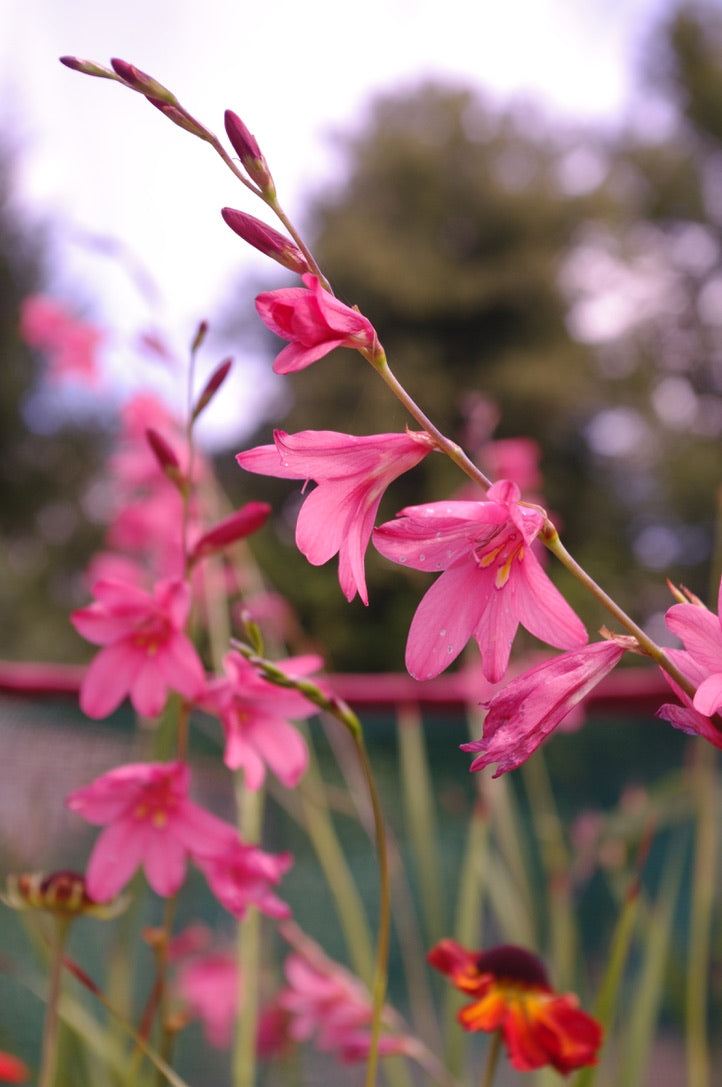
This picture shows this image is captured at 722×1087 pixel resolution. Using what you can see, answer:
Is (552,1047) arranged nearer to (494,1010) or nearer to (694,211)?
(494,1010)

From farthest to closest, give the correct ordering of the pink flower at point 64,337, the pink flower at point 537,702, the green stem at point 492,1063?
the pink flower at point 64,337, the green stem at point 492,1063, the pink flower at point 537,702

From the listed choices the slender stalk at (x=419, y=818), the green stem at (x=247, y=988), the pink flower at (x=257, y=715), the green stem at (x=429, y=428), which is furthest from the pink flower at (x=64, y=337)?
the green stem at (x=429, y=428)

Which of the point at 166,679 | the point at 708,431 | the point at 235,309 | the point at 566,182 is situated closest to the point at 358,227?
the point at 235,309

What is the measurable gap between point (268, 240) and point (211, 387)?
4.4 inches

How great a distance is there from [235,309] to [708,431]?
4448mm

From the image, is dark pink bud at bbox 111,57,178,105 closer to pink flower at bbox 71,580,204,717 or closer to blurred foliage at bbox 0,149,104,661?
pink flower at bbox 71,580,204,717

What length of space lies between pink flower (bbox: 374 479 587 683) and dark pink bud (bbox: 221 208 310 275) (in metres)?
0.08

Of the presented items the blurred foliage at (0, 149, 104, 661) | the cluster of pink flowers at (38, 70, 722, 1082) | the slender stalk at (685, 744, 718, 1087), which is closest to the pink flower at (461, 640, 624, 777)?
the cluster of pink flowers at (38, 70, 722, 1082)

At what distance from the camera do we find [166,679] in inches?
15.3

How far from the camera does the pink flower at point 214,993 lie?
81 centimetres

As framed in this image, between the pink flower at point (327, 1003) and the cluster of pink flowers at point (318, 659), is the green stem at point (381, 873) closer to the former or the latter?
the cluster of pink flowers at point (318, 659)

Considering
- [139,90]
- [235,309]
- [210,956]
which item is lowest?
[235,309]

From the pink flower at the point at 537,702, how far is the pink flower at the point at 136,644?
0.53 ft

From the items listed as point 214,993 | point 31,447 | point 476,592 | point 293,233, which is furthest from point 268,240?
point 31,447
